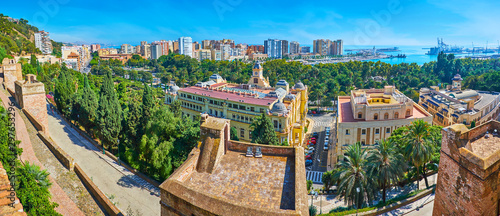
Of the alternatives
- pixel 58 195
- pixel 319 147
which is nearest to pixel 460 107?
pixel 319 147

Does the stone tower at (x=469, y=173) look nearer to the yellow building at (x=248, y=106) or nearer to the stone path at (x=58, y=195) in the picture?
the stone path at (x=58, y=195)

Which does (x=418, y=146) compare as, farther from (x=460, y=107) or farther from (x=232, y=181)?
(x=460, y=107)

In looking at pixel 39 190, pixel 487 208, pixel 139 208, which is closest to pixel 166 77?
pixel 139 208

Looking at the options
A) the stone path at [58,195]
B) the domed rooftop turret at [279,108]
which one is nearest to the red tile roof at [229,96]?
the domed rooftop turret at [279,108]

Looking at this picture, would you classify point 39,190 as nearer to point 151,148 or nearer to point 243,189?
point 243,189

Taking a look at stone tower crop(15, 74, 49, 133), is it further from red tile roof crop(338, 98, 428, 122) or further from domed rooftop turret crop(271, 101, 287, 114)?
red tile roof crop(338, 98, 428, 122)

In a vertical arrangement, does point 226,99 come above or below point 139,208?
above
